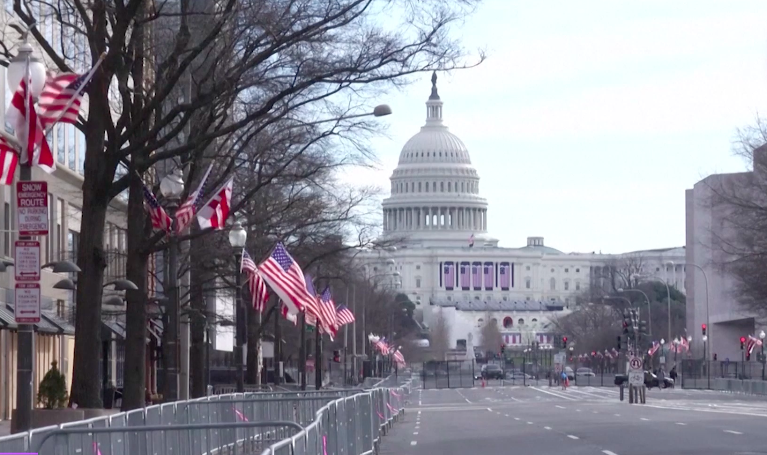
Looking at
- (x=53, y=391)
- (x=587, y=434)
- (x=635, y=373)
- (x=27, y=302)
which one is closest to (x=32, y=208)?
(x=27, y=302)

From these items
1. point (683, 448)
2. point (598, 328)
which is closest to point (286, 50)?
point (683, 448)

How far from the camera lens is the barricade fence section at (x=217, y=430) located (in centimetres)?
1295

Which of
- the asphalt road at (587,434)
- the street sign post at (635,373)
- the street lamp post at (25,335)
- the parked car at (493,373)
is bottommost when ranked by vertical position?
the parked car at (493,373)

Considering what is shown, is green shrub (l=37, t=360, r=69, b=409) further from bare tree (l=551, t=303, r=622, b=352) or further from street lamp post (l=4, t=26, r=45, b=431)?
bare tree (l=551, t=303, r=622, b=352)

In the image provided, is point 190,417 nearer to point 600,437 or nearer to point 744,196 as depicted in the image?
point 600,437

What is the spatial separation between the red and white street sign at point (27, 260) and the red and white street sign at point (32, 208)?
0.45 ft

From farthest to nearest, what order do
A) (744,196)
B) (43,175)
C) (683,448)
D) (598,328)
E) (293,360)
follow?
(598,328), (293,360), (744,196), (43,175), (683,448)

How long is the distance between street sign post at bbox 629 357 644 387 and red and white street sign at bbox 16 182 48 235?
143 feet

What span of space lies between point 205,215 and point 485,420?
55.9 ft

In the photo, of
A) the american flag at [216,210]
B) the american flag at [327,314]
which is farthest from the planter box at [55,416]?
the american flag at [327,314]

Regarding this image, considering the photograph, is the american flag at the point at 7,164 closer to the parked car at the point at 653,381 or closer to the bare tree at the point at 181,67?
the bare tree at the point at 181,67

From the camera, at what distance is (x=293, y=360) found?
10769cm

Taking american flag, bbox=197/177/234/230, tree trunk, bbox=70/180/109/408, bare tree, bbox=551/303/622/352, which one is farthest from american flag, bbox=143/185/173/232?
bare tree, bbox=551/303/622/352

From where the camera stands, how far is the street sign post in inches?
2248
